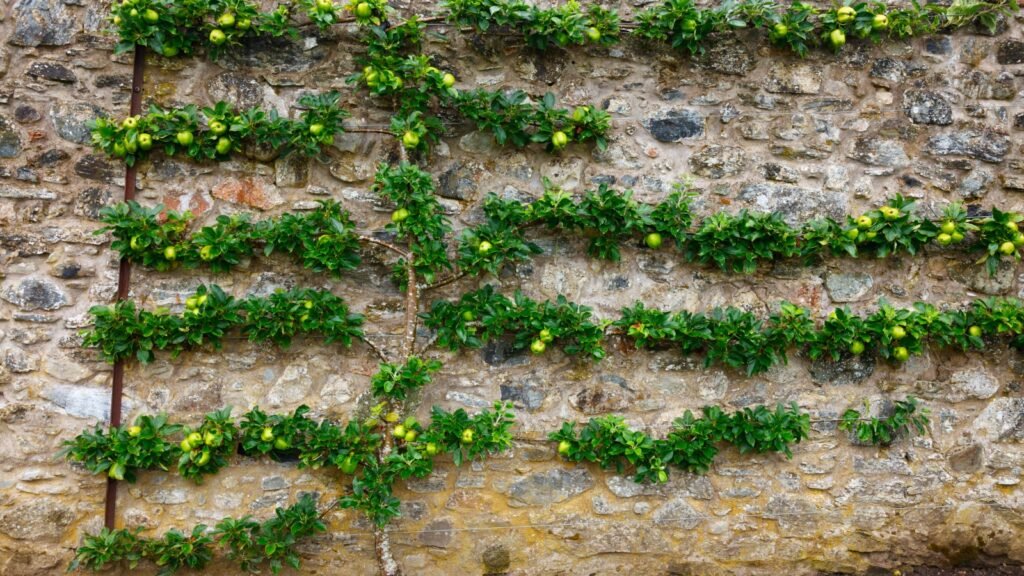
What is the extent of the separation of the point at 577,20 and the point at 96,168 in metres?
1.92

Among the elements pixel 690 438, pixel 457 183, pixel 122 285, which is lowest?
pixel 690 438

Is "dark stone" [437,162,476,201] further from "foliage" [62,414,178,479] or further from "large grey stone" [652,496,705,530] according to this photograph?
"large grey stone" [652,496,705,530]

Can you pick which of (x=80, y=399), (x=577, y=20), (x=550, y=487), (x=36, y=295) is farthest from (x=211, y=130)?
(x=550, y=487)

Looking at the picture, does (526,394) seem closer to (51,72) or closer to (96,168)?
(96,168)

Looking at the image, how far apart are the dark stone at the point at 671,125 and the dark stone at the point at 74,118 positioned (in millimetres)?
2133

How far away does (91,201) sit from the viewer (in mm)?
2773

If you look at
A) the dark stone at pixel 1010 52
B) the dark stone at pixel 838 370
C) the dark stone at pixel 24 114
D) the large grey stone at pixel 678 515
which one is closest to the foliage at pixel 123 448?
the dark stone at pixel 24 114

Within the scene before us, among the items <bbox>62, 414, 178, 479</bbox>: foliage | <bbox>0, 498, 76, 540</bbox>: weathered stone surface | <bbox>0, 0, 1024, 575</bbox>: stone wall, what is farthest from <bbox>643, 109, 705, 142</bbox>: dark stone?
<bbox>0, 498, 76, 540</bbox>: weathered stone surface

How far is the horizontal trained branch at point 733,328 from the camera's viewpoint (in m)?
2.86

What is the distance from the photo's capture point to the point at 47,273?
8.98ft

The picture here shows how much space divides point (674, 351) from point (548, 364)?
522 millimetres

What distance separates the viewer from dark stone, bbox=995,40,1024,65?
3111 millimetres

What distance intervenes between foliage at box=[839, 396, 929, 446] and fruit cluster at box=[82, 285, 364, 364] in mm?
2037

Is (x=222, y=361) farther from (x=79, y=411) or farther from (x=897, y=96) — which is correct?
(x=897, y=96)
